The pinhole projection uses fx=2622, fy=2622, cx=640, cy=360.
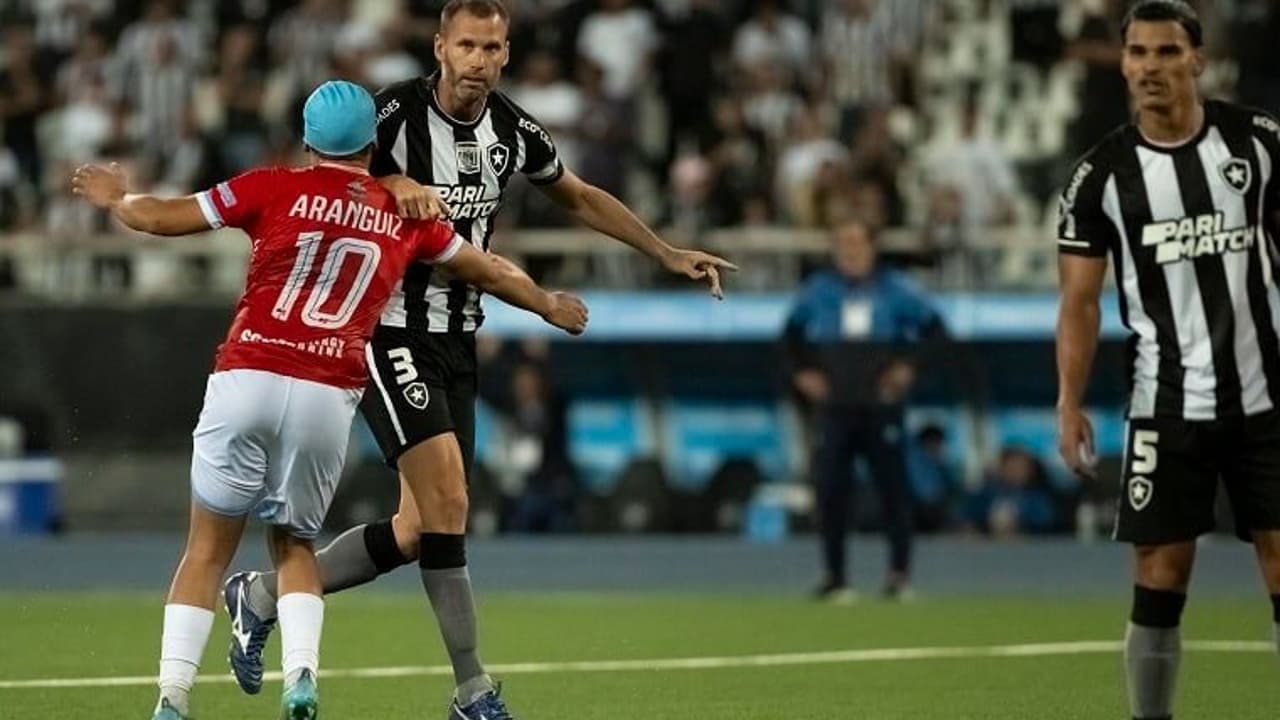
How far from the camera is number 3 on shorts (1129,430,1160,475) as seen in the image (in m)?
7.93

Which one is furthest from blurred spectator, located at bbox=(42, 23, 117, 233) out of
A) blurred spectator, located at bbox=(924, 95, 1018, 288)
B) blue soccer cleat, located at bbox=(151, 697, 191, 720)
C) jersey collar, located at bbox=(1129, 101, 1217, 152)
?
jersey collar, located at bbox=(1129, 101, 1217, 152)

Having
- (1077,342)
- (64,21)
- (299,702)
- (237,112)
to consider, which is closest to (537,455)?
(237,112)

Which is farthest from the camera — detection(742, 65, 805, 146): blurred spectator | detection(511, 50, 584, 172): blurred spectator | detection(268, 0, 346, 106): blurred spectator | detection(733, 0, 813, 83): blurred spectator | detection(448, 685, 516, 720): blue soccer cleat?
detection(268, 0, 346, 106): blurred spectator

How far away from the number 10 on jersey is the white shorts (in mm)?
A: 202

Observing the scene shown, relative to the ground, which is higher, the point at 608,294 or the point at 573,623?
the point at 608,294

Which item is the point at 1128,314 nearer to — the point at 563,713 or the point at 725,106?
the point at 563,713

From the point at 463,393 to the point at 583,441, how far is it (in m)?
10.8

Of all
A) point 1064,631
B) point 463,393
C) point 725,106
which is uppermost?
point 725,106

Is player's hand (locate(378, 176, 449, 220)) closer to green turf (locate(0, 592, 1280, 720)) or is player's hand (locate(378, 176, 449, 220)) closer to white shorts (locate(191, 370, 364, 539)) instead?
white shorts (locate(191, 370, 364, 539))

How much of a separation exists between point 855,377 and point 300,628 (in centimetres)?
836

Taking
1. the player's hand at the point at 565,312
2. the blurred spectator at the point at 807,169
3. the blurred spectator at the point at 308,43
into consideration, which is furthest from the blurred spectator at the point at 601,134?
the player's hand at the point at 565,312

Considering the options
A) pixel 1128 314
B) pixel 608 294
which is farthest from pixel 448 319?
pixel 608 294

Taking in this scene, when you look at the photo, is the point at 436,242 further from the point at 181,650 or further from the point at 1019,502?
the point at 1019,502

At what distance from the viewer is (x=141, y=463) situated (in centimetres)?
1998
